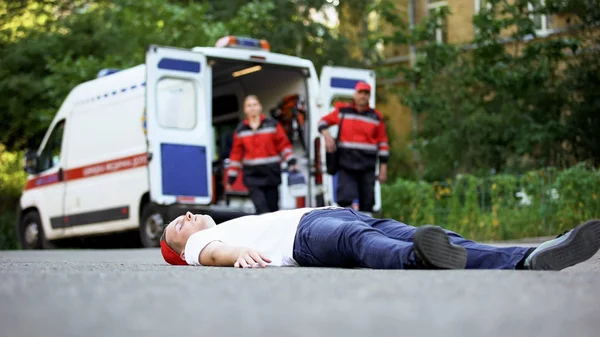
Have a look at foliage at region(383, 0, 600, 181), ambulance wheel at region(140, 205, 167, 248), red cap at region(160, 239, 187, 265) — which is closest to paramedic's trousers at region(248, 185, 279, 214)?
ambulance wheel at region(140, 205, 167, 248)

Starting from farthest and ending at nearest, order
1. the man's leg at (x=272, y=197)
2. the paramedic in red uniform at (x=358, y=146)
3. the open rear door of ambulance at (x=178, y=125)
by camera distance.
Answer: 1. the open rear door of ambulance at (x=178, y=125)
2. the man's leg at (x=272, y=197)
3. the paramedic in red uniform at (x=358, y=146)

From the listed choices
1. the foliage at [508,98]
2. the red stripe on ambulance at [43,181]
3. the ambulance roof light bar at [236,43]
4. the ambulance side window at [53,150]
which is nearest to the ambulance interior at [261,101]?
the ambulance roof light bar at [236,43]

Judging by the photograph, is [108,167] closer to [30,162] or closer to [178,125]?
[178,125]

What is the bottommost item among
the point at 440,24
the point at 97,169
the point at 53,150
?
the point at 97,169

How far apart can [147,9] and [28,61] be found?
3.21 m

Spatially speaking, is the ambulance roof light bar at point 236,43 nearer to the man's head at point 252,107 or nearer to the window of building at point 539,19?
the man's head at point 252,107

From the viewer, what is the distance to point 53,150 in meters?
15.9

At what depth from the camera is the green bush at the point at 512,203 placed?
42.2 feet

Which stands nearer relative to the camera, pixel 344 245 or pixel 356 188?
pixel 344 245

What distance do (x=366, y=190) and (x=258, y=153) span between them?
117cm

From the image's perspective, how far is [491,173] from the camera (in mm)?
17688

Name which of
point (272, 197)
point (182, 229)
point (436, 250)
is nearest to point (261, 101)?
point (272, 197)

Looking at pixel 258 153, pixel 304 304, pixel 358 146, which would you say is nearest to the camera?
pixel 304 304

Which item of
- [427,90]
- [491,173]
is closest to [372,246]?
[491,173]
